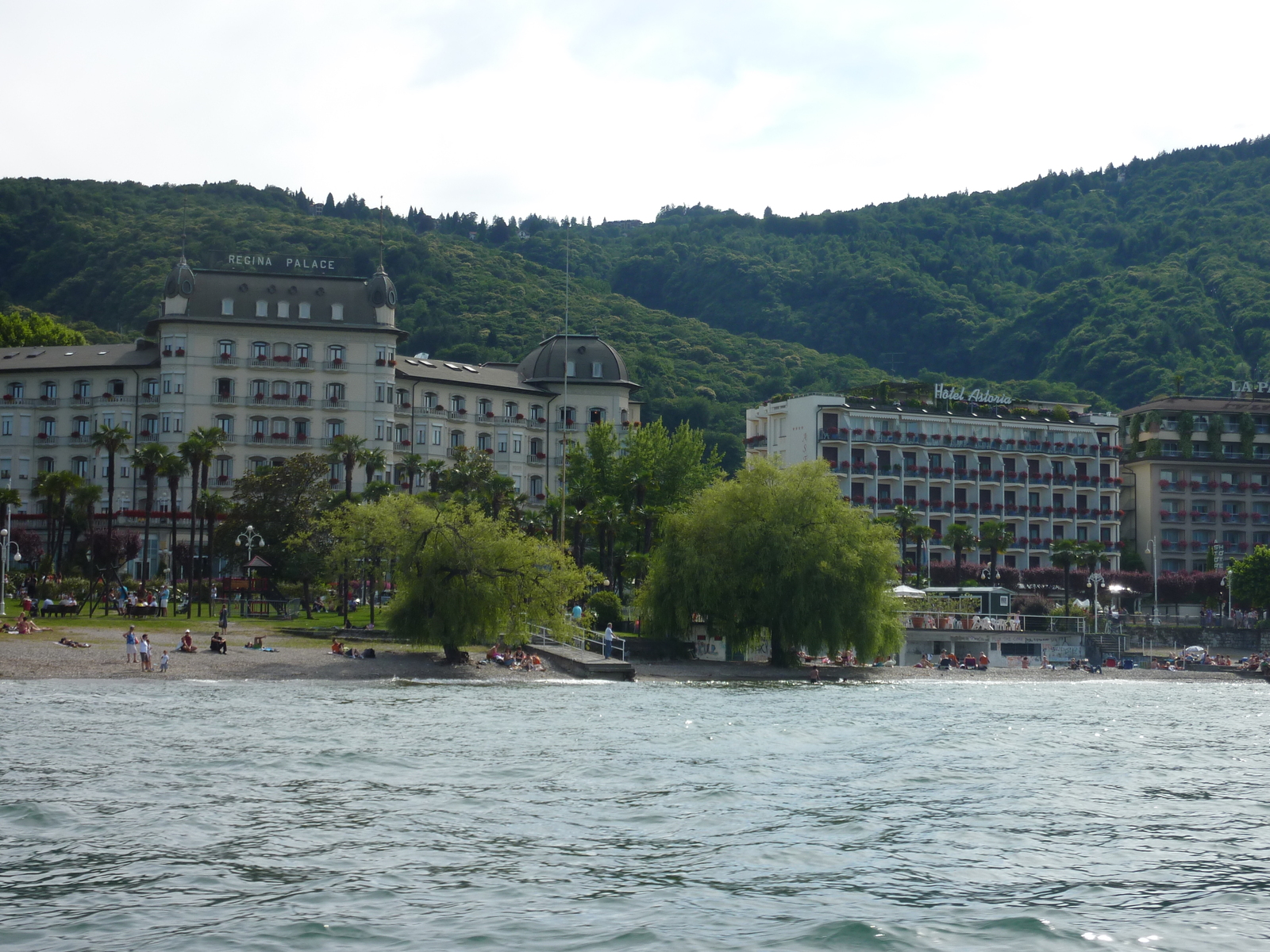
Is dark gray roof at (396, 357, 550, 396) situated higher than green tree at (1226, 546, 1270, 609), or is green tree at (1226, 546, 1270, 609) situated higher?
dark gray roof at (396, 357, 550, 396)

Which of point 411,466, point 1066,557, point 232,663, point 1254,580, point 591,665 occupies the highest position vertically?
point 411,466

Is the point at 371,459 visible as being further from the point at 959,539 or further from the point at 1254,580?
the point at 1254,580

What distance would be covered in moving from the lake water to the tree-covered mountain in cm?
11914

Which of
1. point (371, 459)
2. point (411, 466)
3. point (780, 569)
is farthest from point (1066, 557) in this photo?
point (371, 459)

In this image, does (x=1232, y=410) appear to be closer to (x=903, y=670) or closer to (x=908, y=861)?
(x=903, y=670)

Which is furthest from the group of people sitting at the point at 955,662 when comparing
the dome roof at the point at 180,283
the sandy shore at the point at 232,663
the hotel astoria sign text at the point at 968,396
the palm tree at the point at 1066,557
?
the dome roof at the point at 180,283

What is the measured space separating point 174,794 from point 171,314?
10327 cm

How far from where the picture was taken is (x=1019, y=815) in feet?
104

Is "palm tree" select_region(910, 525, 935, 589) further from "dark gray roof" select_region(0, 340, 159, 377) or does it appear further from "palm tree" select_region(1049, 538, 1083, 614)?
"dark gray roof" select_region(0, 340, 159, 377)

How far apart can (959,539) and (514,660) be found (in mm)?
67758

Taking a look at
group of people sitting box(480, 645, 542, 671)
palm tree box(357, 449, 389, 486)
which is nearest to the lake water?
group of people sitting box(480, 645, 542, 671)

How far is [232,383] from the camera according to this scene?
423 ft

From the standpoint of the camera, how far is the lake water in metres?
21.3

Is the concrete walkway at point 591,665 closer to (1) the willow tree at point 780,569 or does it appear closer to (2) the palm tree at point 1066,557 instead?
(1) the willow tree at point 780,569
